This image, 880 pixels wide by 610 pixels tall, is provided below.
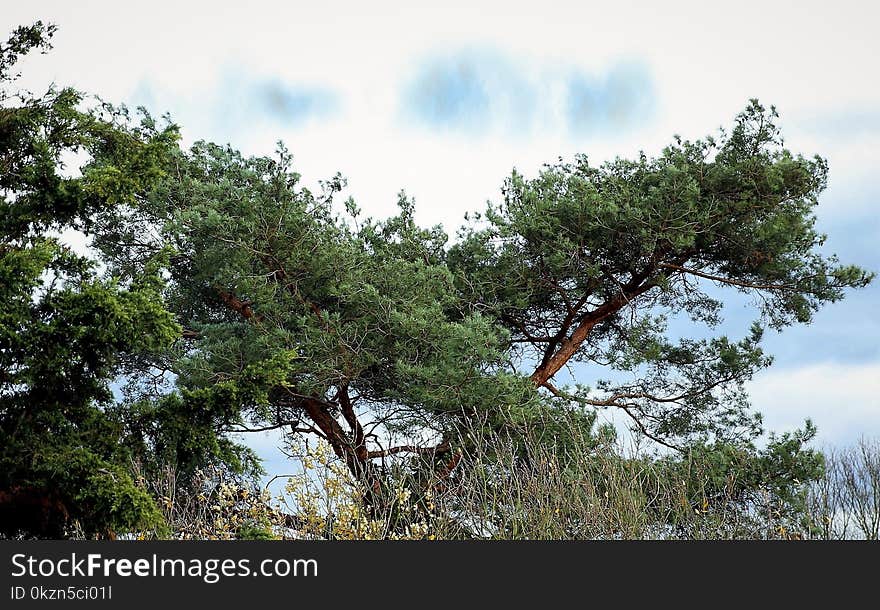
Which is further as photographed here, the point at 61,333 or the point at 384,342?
the point at 384,342

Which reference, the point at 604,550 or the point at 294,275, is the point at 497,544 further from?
the point at 294,275

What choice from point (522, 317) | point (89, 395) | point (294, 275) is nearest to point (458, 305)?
point (522, 317)

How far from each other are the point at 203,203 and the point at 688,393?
8.60 meters

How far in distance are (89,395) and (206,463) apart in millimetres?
1594

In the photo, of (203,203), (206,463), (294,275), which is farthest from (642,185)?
(206,463)

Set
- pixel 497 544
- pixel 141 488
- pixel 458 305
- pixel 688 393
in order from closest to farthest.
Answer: pixel 497 544, pixel 141 488, pixel 458 305, pixel 688 393

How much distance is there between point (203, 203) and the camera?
1263cm

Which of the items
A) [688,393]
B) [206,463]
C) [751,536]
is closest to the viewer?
[751,536]

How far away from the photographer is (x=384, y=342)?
12328mm

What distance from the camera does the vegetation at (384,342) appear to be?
803cm

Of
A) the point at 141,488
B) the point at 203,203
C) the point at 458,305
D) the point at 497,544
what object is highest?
the point at 203,203

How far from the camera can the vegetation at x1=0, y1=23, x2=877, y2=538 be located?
8031mm

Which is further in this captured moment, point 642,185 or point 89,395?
point 642,185

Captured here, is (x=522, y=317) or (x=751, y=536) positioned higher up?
(x=522, y=317)
